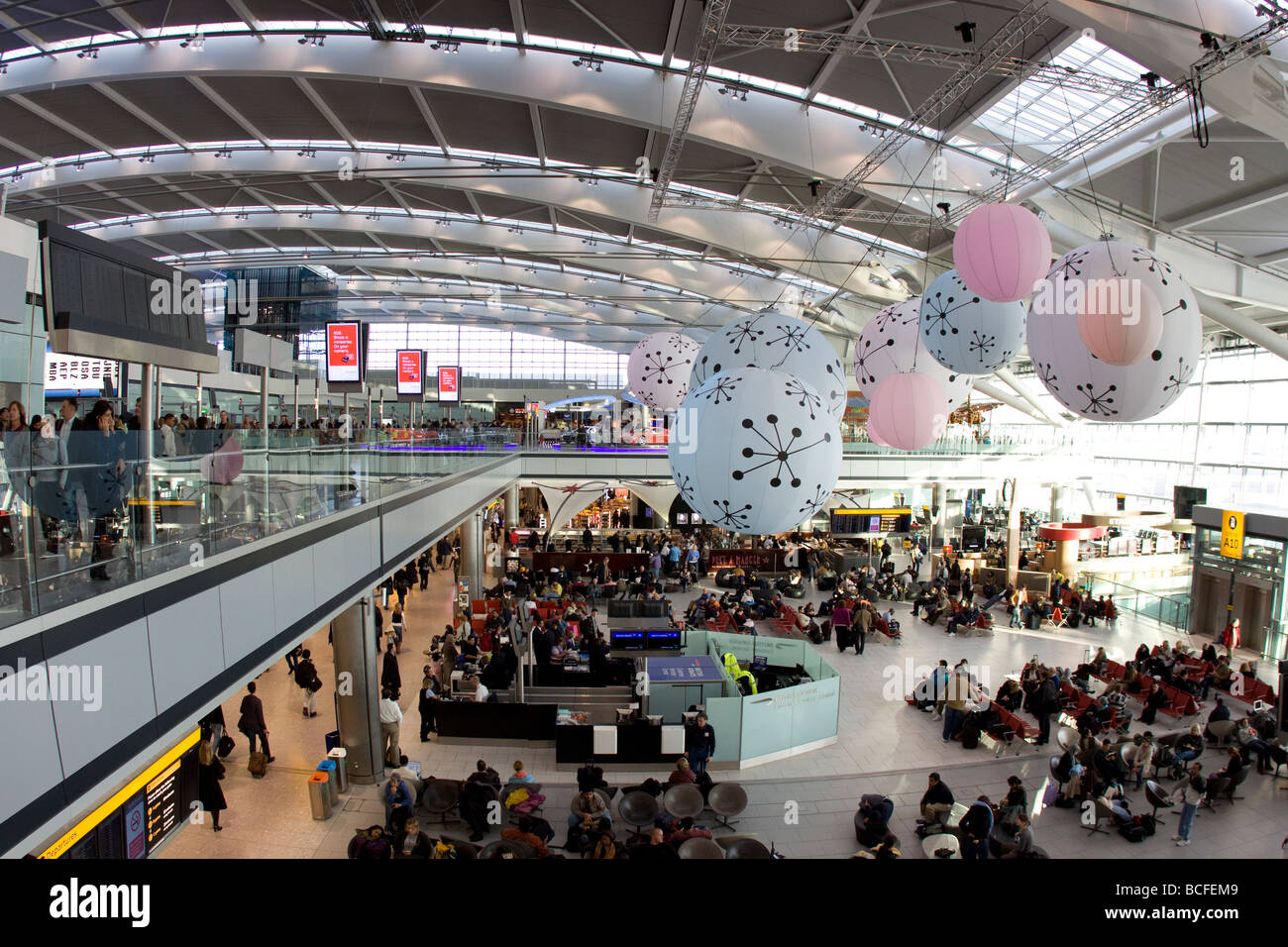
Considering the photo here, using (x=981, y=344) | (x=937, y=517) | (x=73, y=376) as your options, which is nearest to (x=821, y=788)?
(x=981, y=344)

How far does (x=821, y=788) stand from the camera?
10.4 metres

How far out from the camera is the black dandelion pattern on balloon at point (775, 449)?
15.5 ft

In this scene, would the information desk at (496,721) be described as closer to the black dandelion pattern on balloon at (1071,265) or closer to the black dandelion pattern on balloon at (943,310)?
the black dandelion pattern on balloon at (943,310)

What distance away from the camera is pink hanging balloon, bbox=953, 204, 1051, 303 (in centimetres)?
531

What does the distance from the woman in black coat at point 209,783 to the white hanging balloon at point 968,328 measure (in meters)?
9.70

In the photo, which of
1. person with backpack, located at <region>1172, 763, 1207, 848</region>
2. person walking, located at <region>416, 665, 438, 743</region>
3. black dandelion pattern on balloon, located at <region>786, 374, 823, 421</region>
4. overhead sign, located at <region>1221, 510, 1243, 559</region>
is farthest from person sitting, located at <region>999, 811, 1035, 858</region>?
overhead sign, located at <region>1221, 510, 1243, 559</region>

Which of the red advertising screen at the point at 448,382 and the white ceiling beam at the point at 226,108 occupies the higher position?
the white ceiling beam at the point at 226,108

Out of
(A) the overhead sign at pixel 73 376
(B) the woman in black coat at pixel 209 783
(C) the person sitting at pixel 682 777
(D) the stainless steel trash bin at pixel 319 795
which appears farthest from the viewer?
(A) the overhead sign at pixel 73 376

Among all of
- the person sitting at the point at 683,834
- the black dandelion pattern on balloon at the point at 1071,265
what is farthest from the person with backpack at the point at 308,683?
the black dandelion pattern on balloon at the point at 1071,265

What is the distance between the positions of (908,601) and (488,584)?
14.1 metres

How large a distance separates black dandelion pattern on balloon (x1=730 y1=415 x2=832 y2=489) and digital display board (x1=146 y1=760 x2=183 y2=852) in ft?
25.8

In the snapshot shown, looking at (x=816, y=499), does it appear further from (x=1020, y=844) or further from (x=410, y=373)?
(x=410, y=373)

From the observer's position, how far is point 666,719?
11898mm
